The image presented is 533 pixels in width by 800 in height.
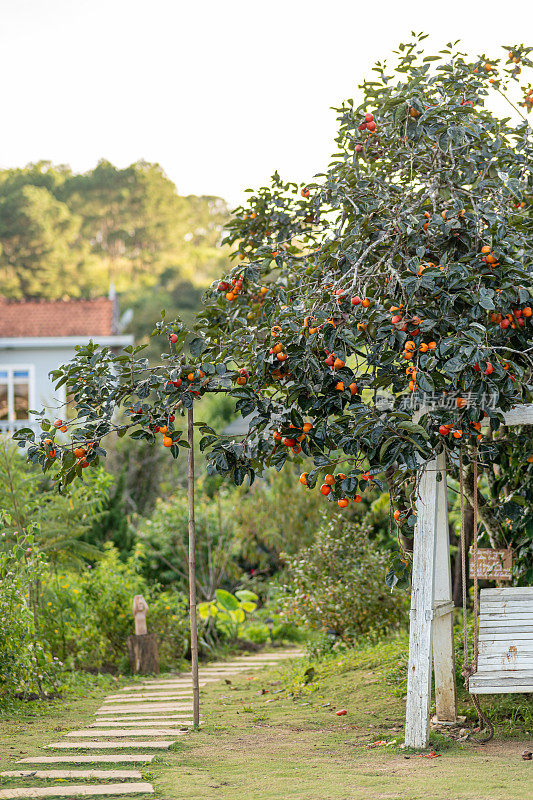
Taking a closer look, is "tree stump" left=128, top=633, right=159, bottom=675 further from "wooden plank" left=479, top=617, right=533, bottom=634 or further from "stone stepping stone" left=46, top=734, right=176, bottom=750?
"wooden plank" left=479, top=617, right=533, bottom=634

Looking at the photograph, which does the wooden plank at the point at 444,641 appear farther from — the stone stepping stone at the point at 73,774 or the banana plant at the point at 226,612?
the banana plant at the point at 226,612

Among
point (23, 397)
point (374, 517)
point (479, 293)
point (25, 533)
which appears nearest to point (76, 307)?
point (23, 397)

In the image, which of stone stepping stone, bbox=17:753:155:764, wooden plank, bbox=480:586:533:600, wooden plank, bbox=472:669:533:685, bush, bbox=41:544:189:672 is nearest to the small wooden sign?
wooden plank, bbox=480:586:533:600

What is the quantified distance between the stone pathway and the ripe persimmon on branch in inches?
53.1

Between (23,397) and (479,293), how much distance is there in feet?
46.4

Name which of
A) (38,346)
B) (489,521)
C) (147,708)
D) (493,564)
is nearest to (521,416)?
(493,564)

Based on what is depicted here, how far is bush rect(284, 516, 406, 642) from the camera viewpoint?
6.82 metres

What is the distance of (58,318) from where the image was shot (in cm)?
1745

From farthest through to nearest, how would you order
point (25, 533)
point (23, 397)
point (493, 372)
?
point (23, 397)
point (25, 533)
point (493, 372)

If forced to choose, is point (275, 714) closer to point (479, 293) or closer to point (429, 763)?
point (429, 763)

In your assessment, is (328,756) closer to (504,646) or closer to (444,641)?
(444,641)

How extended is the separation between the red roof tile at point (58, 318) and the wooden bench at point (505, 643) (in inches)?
521

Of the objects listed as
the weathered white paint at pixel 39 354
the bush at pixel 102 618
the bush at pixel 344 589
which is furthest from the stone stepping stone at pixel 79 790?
the weathered white paint at pixel 39 354

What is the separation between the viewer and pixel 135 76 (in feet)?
85.5
